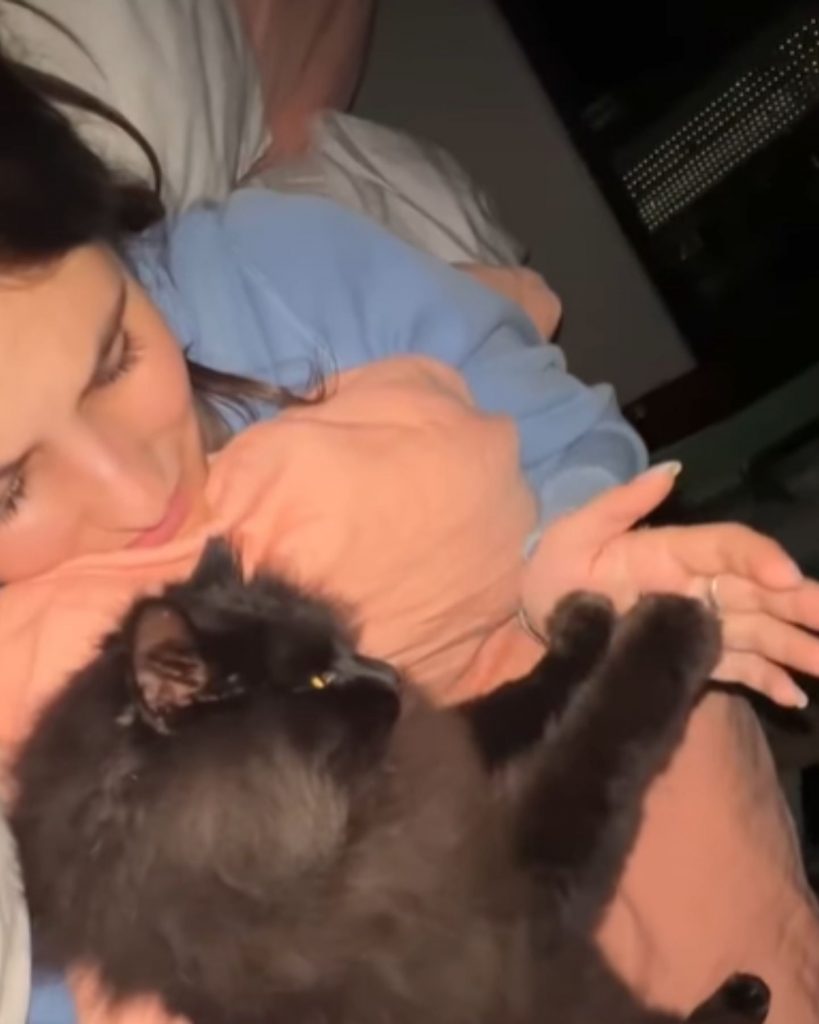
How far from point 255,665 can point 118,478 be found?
15 centimetres

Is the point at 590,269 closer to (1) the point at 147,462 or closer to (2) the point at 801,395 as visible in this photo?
(2) the point at 801,395

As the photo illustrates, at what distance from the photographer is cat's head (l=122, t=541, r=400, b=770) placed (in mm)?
969

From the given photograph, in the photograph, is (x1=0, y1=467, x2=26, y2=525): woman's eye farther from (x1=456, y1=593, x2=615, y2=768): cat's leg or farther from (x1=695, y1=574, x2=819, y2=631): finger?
(x1=695, y1=574, x2=819, y2=631): finger

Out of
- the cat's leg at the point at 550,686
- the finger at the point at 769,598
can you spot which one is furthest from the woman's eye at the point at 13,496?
the finger at the point at 769,598

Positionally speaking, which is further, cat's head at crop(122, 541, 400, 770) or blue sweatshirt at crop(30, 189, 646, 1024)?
blue sweatshirt at crop(30, 189, 646, 1024)

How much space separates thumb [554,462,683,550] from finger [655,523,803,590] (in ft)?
0.10

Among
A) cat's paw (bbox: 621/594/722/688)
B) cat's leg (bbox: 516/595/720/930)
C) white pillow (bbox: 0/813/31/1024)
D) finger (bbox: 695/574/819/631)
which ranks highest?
finger (bbox: 695/574/819/631)

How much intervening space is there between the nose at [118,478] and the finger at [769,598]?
383 mm

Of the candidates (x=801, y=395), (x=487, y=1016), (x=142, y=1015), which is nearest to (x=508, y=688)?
(x=487, y=1016)

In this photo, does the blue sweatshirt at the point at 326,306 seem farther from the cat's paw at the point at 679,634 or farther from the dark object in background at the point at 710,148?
the dark object in background at the point at 710,148

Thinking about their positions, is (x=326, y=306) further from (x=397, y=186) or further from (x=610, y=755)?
(x=610, y=755)

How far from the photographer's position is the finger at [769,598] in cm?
103

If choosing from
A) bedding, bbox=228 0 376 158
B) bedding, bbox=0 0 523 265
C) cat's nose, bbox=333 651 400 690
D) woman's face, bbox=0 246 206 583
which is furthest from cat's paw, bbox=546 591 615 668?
bedding, bbox=228 0 376 158

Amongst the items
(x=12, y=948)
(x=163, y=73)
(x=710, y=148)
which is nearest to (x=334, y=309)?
(x=163, y=73)
